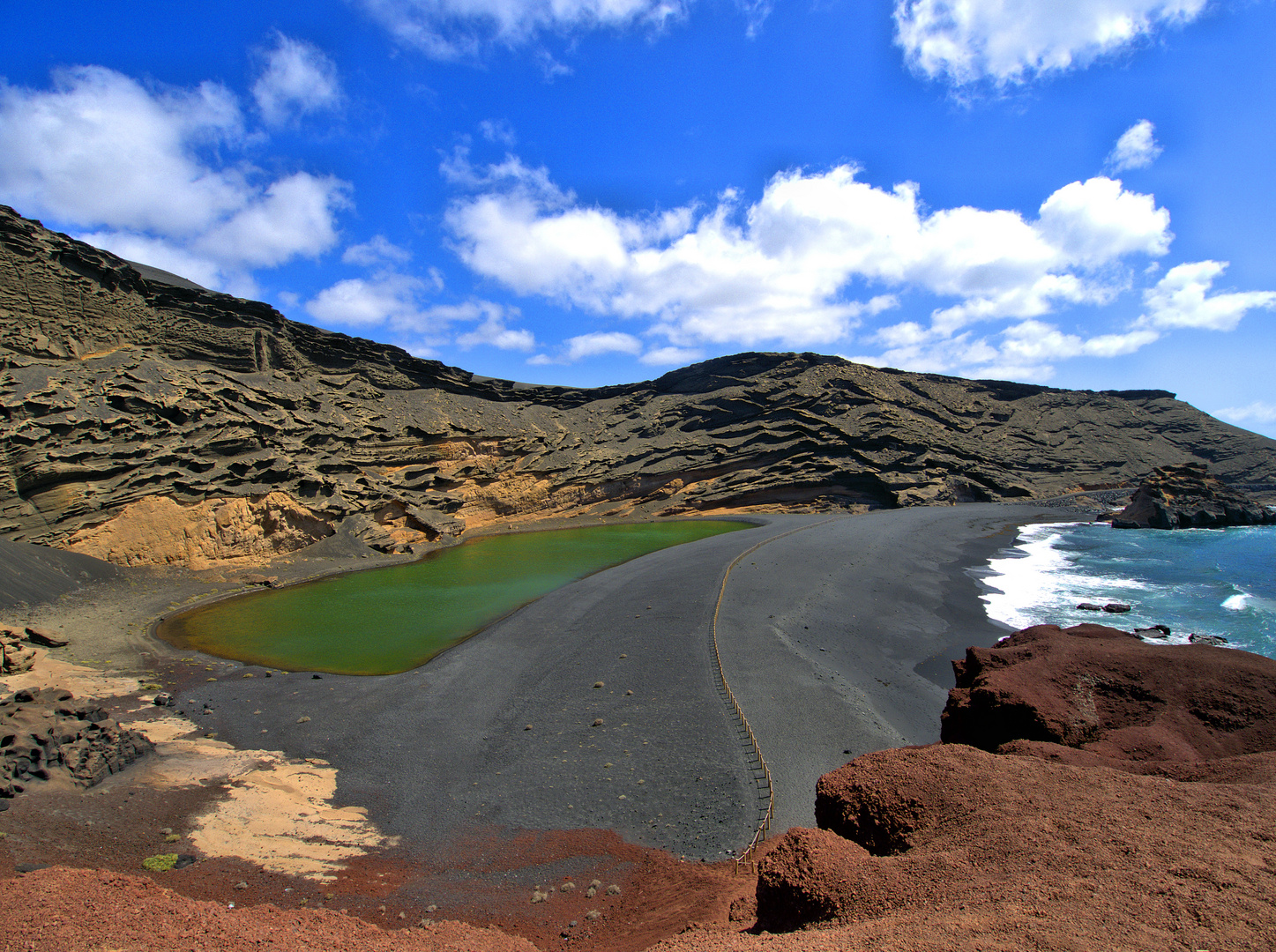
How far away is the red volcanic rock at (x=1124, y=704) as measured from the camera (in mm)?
5117

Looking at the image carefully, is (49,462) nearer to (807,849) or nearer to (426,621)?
(426,621)

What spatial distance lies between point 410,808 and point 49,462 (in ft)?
72.4

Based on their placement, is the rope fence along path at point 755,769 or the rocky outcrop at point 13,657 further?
the rocky outcrop at point 13,657

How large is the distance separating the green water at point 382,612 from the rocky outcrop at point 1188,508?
32.1 meters

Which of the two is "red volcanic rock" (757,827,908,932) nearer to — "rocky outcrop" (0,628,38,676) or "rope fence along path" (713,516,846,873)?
"rope fence along path" (713,516,846,873)

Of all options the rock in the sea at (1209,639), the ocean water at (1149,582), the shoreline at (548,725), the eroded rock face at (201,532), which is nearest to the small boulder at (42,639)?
the shoreline at (548,725)

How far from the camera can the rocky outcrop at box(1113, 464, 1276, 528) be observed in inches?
1358

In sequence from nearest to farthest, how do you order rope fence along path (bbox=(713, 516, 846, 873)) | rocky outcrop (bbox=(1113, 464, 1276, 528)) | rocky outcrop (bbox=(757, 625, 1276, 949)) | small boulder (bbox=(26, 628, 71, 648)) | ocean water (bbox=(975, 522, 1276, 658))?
rocky outcrop (bbox=(757, 625, 1276, 949)) < rope fence along path (bbox=(713, 516, 846, 873)) < small boulder (bbox=(26, 628, 71, 648)) < ocean water (bbox=(975, 522, 1276, 658)) < rocky outcrop (bbox=(1113, 464, 1276, 528))

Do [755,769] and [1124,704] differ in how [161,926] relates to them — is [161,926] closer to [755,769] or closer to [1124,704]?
[755,769]

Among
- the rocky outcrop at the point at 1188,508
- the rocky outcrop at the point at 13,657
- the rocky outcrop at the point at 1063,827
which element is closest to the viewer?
the rocky outcrop at the point at 1063,827

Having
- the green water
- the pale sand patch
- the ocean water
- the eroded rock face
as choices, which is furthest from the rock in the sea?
the eroded rock face

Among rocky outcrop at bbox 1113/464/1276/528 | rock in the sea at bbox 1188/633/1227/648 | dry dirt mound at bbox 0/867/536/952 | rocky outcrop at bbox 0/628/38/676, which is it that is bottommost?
rocky outcrop at bbox 0/628/38/676

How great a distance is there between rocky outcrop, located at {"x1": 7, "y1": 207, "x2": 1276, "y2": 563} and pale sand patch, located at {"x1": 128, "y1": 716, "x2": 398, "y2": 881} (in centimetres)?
1785

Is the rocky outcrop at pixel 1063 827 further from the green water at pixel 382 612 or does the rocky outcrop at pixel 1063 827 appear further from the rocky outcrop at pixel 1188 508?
the rocky outcrop at pixel 1188 508
